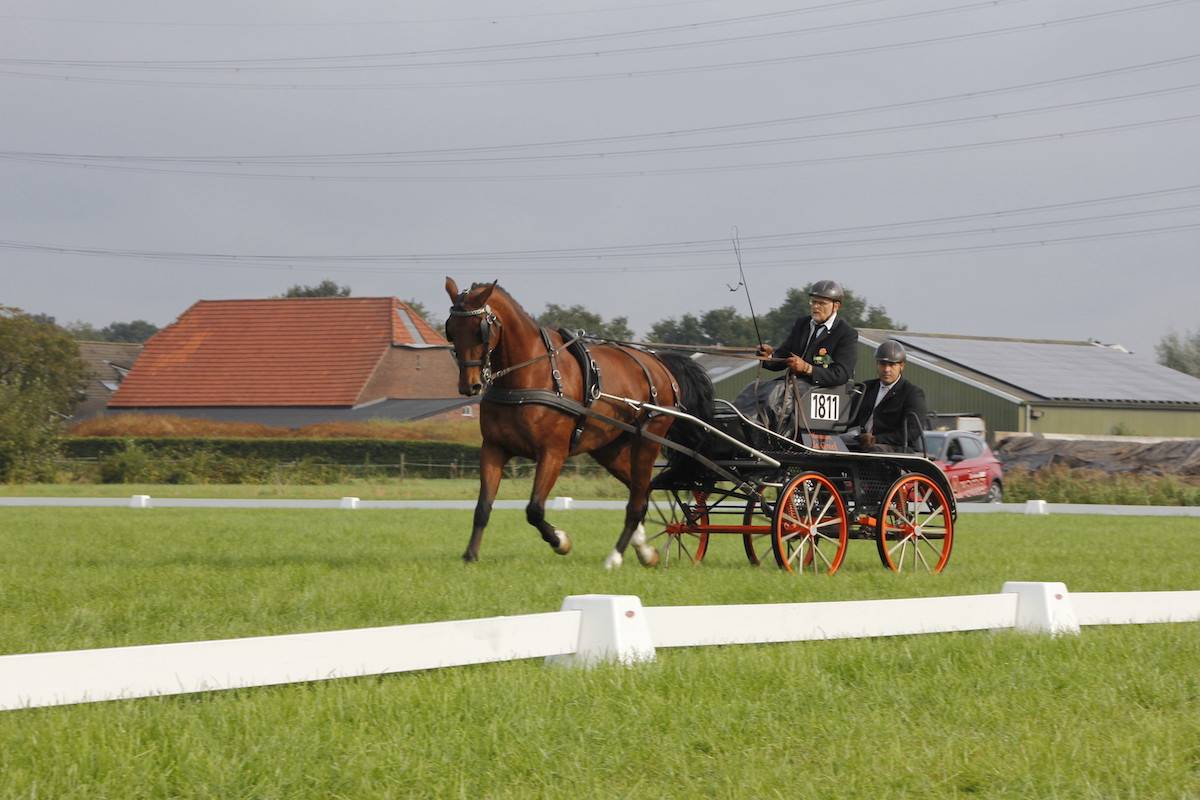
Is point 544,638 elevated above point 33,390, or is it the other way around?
point 33,390

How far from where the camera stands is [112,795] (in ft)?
13.0

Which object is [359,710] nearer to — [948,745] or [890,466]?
[948,745]

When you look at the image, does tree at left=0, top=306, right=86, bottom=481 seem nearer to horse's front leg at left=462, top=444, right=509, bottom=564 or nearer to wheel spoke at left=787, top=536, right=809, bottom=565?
horse's front leg at left=462, top=444, right=509, bottom=564

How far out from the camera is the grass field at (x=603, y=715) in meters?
4.22

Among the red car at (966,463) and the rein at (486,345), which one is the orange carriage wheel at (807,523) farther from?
the red car at (966,463)

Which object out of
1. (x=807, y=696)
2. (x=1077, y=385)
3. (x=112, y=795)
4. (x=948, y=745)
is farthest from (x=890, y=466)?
(x=1077, y=385)

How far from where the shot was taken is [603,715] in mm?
5012

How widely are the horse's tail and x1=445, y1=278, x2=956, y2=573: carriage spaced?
0.04 feet

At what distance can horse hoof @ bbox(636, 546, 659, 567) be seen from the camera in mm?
11609

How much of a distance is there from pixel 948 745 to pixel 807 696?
2.92ft

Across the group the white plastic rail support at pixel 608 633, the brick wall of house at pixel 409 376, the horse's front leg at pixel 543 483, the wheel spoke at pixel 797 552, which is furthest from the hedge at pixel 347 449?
the white plastic rail support at pixel 608 633

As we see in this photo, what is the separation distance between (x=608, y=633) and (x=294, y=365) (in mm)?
58394

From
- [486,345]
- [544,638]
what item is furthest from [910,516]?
[544,638]

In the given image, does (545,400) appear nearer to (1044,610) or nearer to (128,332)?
(1044,610)
